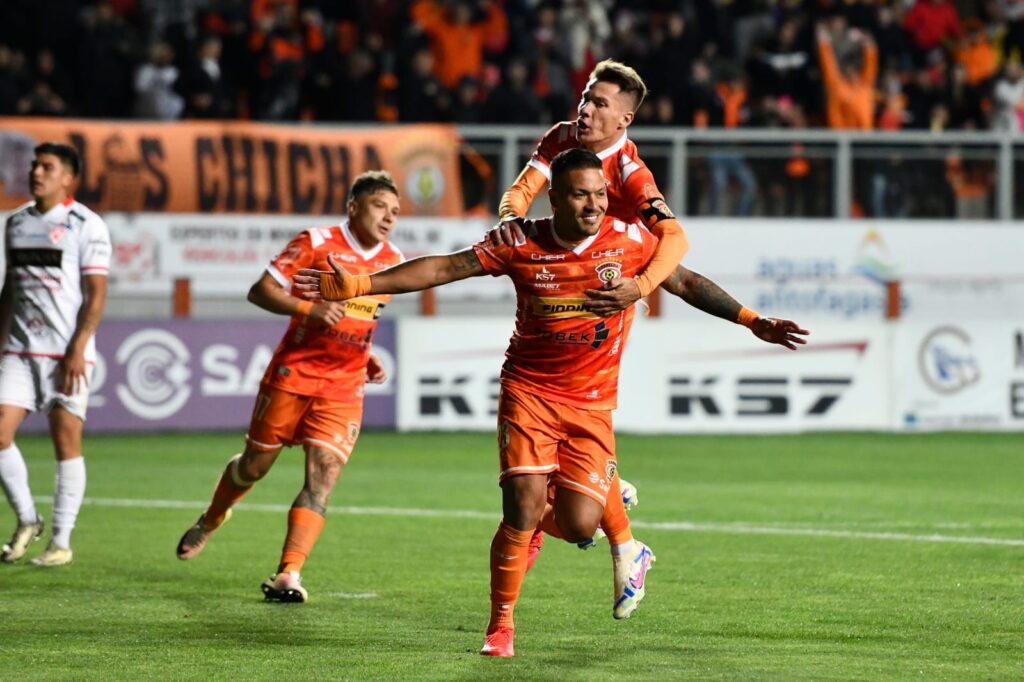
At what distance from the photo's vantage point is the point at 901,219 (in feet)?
71.3

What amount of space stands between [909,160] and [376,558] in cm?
1307

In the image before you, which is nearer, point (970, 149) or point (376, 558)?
point (376, 558)

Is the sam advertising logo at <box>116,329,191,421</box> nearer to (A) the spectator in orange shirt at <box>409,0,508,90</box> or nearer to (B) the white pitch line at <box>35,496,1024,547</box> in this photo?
(B) the white pitch line at <box>35,496,1024,547</box>

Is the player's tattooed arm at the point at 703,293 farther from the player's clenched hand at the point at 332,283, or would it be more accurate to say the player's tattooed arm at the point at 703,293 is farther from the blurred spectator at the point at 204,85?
the blurred spectator at the point at 204,85

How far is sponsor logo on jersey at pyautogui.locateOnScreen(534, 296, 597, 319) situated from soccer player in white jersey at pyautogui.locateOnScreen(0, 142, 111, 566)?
3.44m

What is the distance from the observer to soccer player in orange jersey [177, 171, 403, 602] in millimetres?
8977

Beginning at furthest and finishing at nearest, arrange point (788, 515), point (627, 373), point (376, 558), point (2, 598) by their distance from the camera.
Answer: point (627, 373), point (788, 515), point (376, 558), point (2, 598)

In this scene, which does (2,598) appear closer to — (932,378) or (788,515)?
(788,515)

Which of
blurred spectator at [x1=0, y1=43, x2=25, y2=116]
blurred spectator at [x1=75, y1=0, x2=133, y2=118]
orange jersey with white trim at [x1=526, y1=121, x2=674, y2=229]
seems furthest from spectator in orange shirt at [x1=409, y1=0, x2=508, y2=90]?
orange jersey with white trim at [x1=526, y1=121, x2=674, y2=229]

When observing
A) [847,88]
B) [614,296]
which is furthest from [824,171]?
[614,296]

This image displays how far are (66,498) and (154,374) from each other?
8444mm

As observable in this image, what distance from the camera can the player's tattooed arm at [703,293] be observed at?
769 centimetres

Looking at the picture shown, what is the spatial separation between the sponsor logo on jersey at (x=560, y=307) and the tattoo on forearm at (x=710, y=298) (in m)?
0.66

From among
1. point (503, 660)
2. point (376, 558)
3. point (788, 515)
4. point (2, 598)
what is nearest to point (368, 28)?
point (788, 515)
